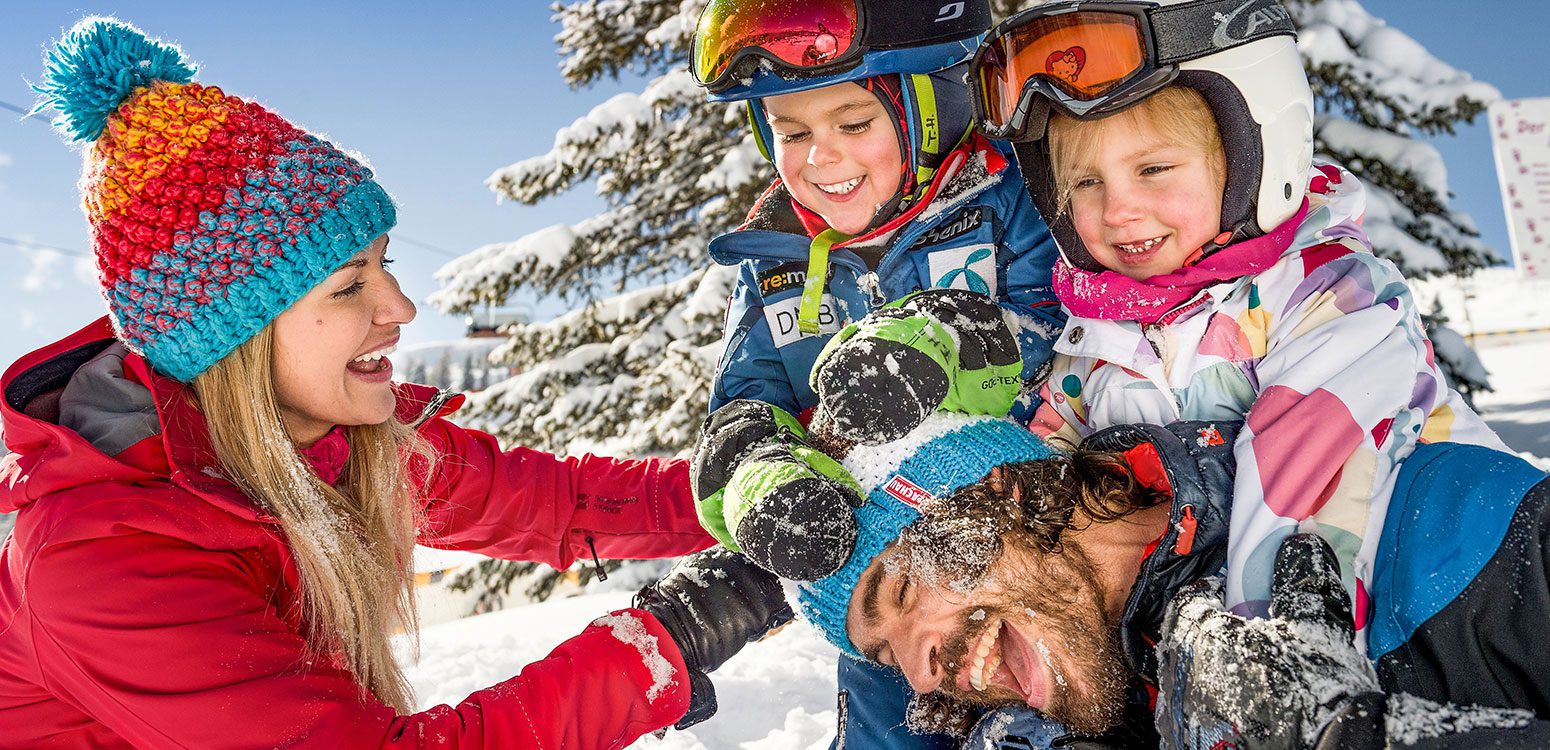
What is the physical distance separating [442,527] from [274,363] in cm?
Result: 83

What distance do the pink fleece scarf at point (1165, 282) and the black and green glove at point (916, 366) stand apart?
0.23 m

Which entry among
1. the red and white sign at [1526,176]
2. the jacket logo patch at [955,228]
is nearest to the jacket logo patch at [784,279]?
the jacket logo patch at [955,228]

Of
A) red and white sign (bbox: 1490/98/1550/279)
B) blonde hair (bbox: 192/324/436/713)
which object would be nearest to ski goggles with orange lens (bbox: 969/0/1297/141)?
blonde hair (bbox: 192/324/436/713)

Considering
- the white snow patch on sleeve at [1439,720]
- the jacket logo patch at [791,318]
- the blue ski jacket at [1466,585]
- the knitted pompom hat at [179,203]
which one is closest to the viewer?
the white snow patch on sleeve at [1439,720]

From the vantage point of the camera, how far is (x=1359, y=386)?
5.54ft

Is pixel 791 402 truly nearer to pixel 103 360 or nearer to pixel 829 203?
pixel 829 203

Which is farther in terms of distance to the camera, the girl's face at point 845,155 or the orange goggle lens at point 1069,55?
the girl's face at point 845,155

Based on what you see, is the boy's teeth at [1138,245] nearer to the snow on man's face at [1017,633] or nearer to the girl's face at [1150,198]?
the girl's face at [1150,198]

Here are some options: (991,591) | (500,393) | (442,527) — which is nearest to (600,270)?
(500,393)

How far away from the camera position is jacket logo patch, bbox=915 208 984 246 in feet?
7.89

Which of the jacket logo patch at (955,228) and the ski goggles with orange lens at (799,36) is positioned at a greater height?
the ski goggles with orange lens at (799,36)

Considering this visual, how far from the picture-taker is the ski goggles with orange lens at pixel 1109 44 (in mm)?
1927

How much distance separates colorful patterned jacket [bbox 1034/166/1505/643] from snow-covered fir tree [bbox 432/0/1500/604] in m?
4.76

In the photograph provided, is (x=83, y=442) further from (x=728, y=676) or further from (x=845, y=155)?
(x=728, y=676)
